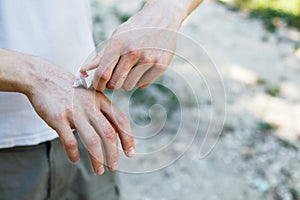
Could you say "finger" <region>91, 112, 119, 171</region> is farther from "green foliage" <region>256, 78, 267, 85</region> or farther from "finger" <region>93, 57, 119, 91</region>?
"green foliage" <region>256, 78, 267, 85</region>

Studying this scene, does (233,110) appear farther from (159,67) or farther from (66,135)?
(66,135)

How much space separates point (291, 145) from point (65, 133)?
161 cm

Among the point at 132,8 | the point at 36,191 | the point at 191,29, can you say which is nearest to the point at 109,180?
the point at 36,191

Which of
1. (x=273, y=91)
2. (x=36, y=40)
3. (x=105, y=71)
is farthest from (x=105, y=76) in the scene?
(x=273, y=91)

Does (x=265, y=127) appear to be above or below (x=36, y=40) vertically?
below

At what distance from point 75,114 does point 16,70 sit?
123 millimetres

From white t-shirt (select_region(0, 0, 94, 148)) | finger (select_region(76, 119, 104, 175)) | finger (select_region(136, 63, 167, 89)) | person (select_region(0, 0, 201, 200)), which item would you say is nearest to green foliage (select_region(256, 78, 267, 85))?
person (select_region(0, 0, 201, 200))

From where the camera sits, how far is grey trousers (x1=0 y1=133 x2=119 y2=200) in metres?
1.00

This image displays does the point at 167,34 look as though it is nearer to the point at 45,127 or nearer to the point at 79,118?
the point at 79,118

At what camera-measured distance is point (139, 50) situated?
2.51 feet

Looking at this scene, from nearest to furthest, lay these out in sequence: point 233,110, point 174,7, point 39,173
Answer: point 174,7, point 39,173, point 233,110

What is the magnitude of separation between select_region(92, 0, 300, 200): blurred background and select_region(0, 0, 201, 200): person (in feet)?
0.61

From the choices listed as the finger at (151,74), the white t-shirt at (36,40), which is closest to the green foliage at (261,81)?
the white t-shirt at (36,40)

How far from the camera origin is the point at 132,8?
318 cm
